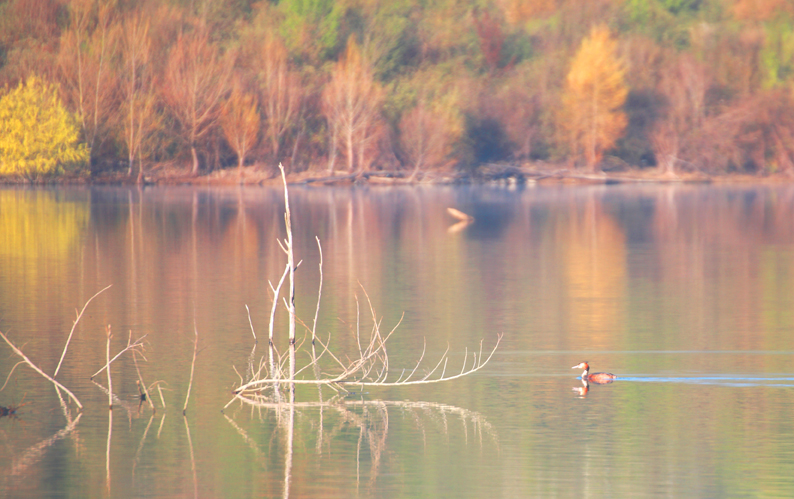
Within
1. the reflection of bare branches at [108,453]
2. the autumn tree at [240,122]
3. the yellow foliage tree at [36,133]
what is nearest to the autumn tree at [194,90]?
the autumn tree at [240,122]

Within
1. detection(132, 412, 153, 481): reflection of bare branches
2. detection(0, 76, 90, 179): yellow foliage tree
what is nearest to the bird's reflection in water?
detection(132, 412, 153, 481): reflection of bare branches

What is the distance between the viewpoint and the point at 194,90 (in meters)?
65.9

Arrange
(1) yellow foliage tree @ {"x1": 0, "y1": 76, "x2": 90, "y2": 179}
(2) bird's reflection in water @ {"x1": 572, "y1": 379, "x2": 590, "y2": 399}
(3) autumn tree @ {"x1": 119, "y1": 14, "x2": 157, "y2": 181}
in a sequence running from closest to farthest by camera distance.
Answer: (2) bird's reflection in water @ {"x1": 572, "y1": 379, "x2": 590, "y2": 399}, (1) yellow foliage tree @ {"x1": 0, "y1": 76, "x2": 90, "y2": 179}, (3) autumn tree @ {"x1": 119, "y1": 14, "x2": 157, "y2": 181}

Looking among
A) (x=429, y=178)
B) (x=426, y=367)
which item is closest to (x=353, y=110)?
(x=429, y=178)

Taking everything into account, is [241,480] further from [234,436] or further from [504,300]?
[504,300]

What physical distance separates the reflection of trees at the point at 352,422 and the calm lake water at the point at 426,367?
3cm

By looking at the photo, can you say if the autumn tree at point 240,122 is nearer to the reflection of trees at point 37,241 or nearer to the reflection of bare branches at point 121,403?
the reflection of trees at point 37,241

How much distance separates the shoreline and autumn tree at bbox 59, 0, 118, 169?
117 inches

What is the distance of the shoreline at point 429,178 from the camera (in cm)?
6712

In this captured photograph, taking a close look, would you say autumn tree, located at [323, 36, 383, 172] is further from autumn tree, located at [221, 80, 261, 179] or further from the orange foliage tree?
autumn tree, located at [221, 80, 261, 179]

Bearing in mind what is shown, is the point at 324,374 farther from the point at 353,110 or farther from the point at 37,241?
the point at 353,110

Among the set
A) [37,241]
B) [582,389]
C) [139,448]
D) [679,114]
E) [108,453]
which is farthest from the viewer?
[679,114]

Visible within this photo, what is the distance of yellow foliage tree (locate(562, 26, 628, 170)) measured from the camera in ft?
240

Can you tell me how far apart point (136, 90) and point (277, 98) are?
804 centimetres
